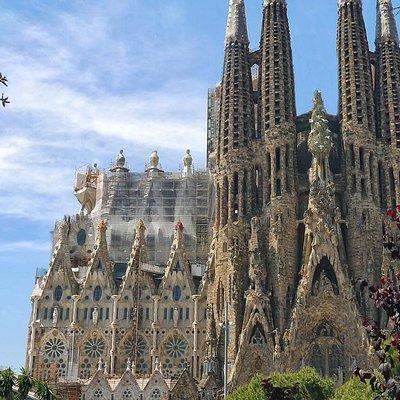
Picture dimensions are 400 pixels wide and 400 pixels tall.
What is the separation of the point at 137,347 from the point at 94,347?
315 centimetres

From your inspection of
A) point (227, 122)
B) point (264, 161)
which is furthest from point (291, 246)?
point (227, 122)

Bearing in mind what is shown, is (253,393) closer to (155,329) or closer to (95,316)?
(155,329)

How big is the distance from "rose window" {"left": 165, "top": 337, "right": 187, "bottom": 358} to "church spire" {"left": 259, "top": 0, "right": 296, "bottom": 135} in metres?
16.5

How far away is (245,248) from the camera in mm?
49750

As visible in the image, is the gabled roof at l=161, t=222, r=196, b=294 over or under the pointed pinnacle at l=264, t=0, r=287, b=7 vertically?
under

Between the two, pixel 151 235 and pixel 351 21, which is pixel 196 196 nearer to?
pixel 151 235

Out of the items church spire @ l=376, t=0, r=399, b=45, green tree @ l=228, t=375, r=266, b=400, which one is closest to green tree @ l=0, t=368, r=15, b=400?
green tree @ l=228, t=375, r=266, b=400

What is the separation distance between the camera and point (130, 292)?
173 feet

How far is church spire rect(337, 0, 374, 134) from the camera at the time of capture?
170 feet

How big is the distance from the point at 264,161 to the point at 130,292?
13.8 meters

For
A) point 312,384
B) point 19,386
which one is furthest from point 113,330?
point 19,386

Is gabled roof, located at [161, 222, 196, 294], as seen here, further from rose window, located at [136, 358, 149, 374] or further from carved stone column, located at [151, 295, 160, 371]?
rose window, located at [136, 358, 149, 374]

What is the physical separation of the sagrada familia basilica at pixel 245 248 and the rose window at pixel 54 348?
0.15 meters

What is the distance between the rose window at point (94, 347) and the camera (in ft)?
169
